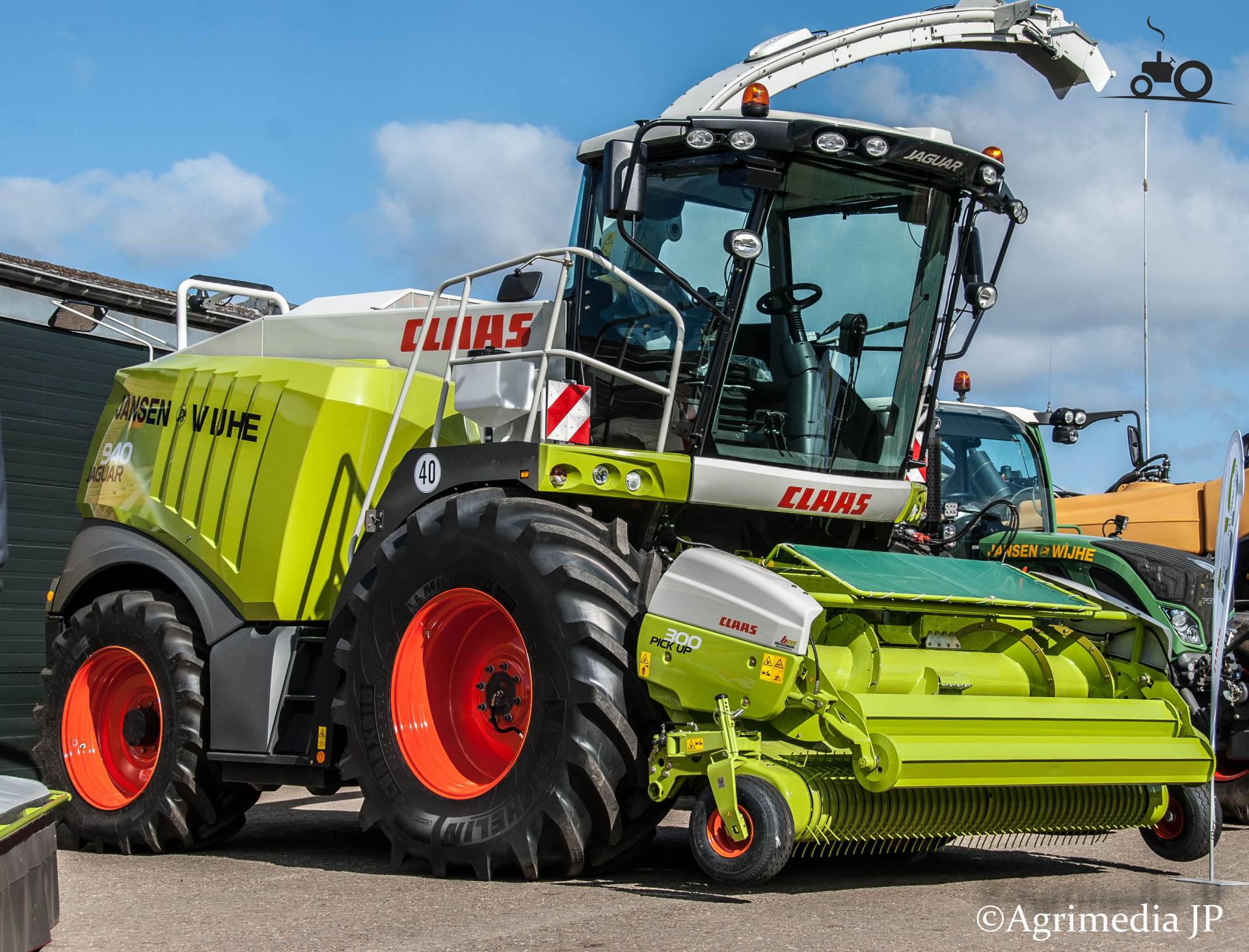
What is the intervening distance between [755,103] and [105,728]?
501 centimetres

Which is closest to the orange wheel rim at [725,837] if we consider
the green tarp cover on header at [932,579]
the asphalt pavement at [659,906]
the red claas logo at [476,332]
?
the asphalt pavement at [659,906]

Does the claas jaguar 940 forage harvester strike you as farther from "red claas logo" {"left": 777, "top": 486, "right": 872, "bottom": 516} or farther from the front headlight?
the front headlight

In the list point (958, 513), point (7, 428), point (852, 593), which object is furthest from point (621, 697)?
point (7, 428)

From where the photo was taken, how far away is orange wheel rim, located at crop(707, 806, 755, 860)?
525 centimetres

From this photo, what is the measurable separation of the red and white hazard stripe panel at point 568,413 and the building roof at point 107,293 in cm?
553

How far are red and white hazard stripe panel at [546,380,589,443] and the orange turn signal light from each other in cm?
144

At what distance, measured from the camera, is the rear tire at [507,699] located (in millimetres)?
5641

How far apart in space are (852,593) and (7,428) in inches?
345

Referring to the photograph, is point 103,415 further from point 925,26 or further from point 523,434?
point 925,26

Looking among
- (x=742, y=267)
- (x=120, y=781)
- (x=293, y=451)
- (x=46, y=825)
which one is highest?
(x=742, y=267)

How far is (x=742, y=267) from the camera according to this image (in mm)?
6641

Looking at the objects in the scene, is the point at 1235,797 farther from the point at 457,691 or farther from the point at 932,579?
the point at 457,691

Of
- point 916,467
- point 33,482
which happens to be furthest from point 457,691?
point 33,482

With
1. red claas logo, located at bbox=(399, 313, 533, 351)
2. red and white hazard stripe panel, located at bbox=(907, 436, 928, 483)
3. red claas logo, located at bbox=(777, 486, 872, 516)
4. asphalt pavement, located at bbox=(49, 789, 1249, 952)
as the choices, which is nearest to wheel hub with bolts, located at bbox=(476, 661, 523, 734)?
asphalt pavement, located at bbox=(49, 789, 1249, 952)
